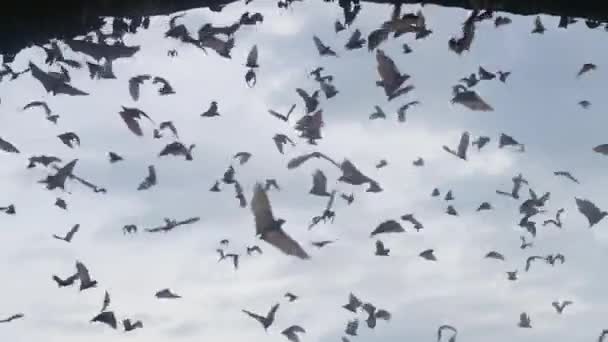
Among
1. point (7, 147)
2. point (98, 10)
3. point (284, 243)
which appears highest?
point (7, 147)

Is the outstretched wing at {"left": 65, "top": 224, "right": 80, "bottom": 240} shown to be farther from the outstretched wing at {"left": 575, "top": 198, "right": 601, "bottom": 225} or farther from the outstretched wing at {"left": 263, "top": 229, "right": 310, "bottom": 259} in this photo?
the outstretched wing at {"left": 575, "top": 198, "right": 601, "bottom": 225}

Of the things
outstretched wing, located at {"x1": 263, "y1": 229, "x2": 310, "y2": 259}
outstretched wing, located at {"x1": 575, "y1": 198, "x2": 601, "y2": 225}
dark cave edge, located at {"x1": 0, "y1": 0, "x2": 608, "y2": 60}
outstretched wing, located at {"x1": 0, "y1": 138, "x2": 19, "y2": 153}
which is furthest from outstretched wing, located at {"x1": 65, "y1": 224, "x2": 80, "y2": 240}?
outstretched wing, located at {"x1": 575, "y1": 198, "x2": 601, "y2": 225}

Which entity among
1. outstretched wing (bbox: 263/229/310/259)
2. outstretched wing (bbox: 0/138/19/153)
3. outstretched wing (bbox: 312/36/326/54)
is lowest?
outstretched wing (bbox: 263/229/310/259)

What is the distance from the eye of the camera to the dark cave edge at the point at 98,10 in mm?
5527

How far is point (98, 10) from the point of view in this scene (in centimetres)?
555

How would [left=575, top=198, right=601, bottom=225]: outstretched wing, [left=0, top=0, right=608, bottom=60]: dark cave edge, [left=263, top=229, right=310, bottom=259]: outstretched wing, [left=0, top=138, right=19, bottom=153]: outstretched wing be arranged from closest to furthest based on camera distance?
1. [left=263, top=229, right=310, bottom=259]: outstretched wing
2. [left=0, top=0, right=608, bottom=60]: dark cave edge
3. [left=0, top=138, right=19, bottom=153]: outstretched wing
4. [left=575, top=198, right=601, bottom=225]: outstretched wing

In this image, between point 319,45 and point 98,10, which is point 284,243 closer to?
point 98,10

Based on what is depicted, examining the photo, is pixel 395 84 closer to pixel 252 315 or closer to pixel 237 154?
pixel 252 315

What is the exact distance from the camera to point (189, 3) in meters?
5.88

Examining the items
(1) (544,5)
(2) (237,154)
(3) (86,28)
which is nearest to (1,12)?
(3) (86,28)

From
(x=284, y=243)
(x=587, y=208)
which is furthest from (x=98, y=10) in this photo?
(x=587, y=208)

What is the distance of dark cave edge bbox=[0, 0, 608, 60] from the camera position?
5.53 m

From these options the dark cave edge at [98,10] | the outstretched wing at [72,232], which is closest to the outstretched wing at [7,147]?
the outstretched wing at [72,232]

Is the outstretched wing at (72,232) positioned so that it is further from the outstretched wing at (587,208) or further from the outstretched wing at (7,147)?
the outstretched wing at (587,208)
